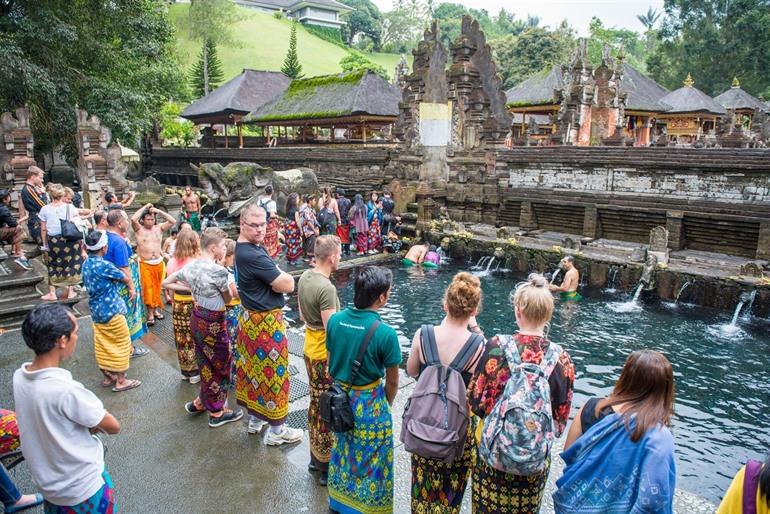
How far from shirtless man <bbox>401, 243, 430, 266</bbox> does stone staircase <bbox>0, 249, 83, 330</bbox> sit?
24.4 feet

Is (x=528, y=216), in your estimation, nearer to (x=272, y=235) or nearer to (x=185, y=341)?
(x=272, y=235)

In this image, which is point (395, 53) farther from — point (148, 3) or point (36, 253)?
point (36, 253)

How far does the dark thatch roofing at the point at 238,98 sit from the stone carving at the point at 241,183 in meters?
12.4

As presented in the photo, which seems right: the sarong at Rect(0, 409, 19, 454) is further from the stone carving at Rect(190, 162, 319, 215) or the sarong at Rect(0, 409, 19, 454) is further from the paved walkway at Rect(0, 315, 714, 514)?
the stone carving at Rect(190, 162, 319, 215)

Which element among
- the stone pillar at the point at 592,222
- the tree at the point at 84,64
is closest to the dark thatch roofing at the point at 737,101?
the stone pillar at the point at 592,222

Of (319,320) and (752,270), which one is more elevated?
(319,320)

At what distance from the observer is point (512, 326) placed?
30.1ft

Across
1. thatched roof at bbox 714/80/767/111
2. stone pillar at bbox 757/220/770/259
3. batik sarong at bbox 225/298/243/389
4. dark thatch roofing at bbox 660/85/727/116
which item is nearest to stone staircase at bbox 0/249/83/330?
batik sarong at bbox 225/298/243/389

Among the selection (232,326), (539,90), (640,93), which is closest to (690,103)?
(640,93)

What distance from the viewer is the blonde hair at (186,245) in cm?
520

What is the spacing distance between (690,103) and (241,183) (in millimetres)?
23391

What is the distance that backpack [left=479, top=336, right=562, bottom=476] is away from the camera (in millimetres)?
2518

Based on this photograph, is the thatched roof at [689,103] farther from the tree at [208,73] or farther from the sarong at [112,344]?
the tree at [208,73]

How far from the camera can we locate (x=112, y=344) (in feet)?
17.0
